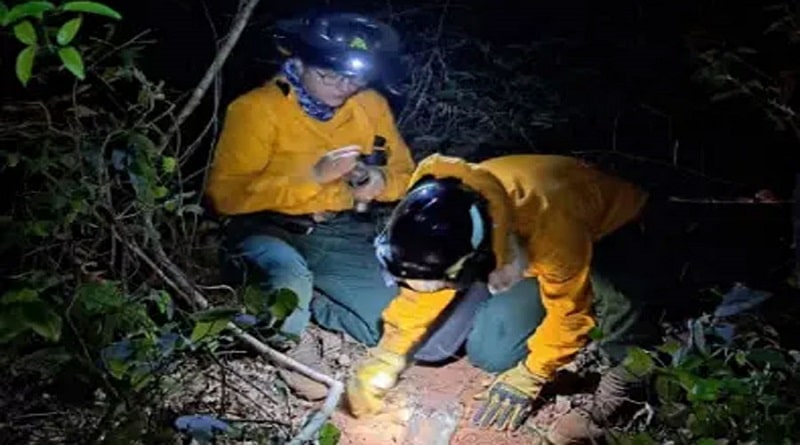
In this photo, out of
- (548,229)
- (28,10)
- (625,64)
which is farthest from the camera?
(625,64)

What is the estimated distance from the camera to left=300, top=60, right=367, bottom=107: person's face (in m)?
3.77

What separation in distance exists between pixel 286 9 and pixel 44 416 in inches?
87.6

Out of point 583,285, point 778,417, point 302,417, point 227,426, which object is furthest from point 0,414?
point 778,417

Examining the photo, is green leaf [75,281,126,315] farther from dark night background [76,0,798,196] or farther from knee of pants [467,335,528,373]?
knee of pants [467,335,528,373]

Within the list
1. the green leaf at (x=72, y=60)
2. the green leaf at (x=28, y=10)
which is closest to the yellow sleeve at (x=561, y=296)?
the green leaf at (x=72, y=60)

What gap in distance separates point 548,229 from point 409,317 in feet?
2.32

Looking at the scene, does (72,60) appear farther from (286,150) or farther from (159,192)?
(286,150)

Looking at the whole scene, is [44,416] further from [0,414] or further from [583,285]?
[583,285]

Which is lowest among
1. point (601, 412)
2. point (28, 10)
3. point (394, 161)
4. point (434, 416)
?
point (434, 416)

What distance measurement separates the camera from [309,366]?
12.6ft

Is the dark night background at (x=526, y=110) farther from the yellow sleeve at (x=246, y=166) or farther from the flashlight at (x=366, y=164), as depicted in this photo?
the flashlight at (x=366, y=164)

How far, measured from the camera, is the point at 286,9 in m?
4.43

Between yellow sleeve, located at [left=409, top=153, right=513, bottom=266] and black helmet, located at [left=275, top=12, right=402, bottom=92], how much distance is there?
61 cm

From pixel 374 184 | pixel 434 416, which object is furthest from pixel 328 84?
pixel 434 416
